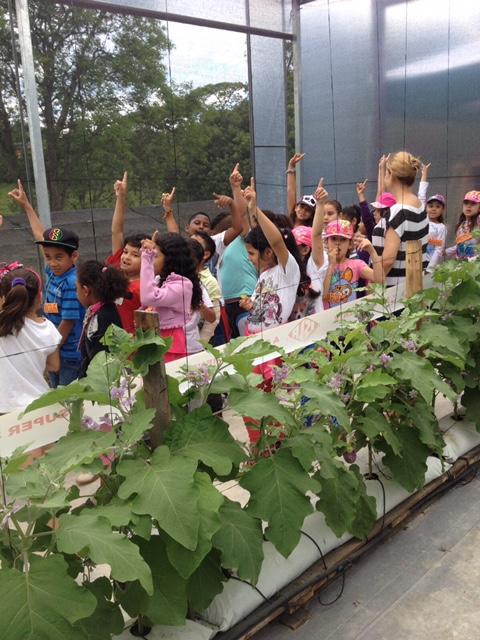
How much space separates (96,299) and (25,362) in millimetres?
358

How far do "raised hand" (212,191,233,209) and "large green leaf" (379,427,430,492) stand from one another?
1309 millimetres

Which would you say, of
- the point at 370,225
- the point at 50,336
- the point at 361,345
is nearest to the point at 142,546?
the point at 50,336

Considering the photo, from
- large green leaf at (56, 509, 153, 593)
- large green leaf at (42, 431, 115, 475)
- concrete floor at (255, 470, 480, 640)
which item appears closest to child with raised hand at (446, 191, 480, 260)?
concrete floor at (255, 470, 480, 640)

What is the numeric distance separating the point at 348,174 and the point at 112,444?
2.95m

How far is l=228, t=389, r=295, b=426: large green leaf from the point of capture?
2.06 meters

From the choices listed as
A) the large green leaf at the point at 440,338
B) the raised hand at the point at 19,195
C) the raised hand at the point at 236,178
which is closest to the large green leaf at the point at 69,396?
the raised hand at the point at 19,195

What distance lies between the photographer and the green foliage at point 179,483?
1.60m

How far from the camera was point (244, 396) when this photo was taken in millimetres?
2146

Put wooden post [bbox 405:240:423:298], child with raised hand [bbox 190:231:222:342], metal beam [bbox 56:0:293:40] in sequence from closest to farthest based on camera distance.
→ metal beam [bbox 56:0:293:40] → child with raised hand [bbox 190:231:222:342] → wooden post [bbox 405:240:423:298]

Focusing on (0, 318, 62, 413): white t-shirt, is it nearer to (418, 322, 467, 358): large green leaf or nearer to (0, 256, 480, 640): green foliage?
(0, 256, 480, 640): green foliage

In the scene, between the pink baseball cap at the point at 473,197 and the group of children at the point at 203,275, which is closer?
the group of children at the point at 203,275

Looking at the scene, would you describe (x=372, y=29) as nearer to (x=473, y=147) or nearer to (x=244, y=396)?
(x=473, y=147)

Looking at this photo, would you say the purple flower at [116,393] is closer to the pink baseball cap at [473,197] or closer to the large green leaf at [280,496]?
the large green leaf at [280,496]

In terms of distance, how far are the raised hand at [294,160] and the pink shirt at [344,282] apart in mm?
637
